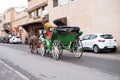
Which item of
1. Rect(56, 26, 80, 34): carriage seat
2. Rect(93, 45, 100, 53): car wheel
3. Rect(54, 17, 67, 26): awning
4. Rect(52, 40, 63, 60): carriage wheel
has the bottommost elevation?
Rect(93, 45, 100, 53): car wheel

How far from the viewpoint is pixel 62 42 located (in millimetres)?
17516

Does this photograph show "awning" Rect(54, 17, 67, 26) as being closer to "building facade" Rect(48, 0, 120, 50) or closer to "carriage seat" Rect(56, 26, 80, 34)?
"building facade" Rect(48, 0, 120, 50)

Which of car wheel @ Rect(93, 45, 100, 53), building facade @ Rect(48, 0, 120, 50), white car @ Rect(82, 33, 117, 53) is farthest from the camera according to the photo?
building facade @ Rect(48, 0, 120, 50)

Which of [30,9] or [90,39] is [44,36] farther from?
[30,9]

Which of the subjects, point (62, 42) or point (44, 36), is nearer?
point (62, 42)

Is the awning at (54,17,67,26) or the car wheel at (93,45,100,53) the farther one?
the awning at (54,17,67,26)

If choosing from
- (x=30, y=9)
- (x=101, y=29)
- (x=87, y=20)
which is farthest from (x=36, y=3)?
(x=101, y=29)

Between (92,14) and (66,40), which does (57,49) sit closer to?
(66,40)

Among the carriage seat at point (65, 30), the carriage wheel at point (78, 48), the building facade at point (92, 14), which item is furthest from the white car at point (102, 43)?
the carriage seat at point (65, 30)

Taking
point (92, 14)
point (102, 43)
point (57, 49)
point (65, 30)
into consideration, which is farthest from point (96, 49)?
point (57, 49)

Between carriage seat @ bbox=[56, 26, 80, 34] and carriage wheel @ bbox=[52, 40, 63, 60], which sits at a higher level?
carriage seat @ bbox=[56, 26, 80, 34]

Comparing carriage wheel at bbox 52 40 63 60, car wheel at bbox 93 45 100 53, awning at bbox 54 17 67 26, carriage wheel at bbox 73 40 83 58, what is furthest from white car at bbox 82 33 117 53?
awning at bbox 54 17 67 26

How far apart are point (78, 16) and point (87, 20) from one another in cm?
241

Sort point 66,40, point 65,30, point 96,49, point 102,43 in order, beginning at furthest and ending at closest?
point 96,49, point 102,43, point 66,40, point 65,30
